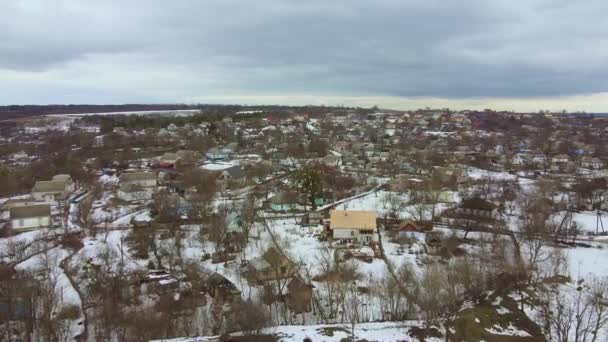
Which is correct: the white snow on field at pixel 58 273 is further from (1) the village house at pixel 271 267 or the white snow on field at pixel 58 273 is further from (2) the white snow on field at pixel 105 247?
(1) the village house at pixel 271 267

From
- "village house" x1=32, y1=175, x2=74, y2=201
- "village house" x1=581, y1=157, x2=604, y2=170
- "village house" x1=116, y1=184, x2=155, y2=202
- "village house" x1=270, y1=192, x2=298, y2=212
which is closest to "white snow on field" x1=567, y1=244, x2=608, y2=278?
"village house" x1=270, y1=192, x2=298, y2=212

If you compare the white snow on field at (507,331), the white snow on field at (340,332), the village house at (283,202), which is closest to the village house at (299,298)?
the white snow on field at (340,332)

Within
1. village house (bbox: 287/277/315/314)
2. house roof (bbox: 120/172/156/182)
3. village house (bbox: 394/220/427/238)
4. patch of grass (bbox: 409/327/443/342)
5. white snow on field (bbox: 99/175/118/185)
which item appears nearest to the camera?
patch of grass (bbox: 409/327/443/342)

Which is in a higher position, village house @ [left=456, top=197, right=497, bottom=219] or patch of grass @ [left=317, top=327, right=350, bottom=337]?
village house @ [left=456, top=197, right=497, bottom=219]

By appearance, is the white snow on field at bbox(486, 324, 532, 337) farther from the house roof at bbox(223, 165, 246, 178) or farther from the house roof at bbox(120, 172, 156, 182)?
the house roof at bbox(120, 172, 156, 182)

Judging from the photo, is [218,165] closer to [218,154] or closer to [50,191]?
[218,154]

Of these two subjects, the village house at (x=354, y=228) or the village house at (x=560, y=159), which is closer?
the village house at (x=354, y=228)

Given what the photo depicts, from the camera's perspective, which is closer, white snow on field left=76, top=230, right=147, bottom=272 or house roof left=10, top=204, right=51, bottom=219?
white snow on field left=76, top=230, right=147, bottom=272

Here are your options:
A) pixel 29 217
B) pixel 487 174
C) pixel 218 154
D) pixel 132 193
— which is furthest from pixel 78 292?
pixel 487 174
